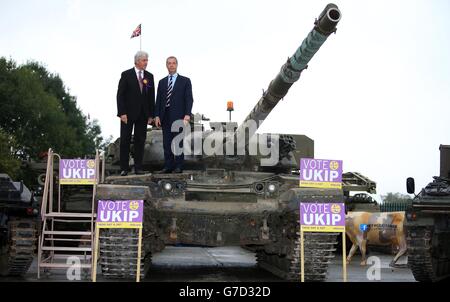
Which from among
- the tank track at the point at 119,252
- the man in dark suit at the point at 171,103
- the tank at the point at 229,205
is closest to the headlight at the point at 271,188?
the tank at the point at 229,205

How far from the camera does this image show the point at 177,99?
40.8 feet

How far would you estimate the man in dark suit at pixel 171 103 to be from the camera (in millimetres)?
12438

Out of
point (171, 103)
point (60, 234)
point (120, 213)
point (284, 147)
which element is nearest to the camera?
point (120, 213)

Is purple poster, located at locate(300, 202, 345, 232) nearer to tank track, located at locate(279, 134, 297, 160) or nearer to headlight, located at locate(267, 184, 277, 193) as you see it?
headlight, located at locate(267, 184, 277, 193)

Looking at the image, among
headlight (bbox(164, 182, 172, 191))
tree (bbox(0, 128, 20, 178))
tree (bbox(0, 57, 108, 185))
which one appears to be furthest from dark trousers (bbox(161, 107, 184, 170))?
tree (bbox(0, 57, 108, 185))

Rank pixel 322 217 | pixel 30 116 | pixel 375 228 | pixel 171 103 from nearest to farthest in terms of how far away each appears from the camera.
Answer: pixel 322 217, pixel 171 103, pixel 375 228, pixel 30 116

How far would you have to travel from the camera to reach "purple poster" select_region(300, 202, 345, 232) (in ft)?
34.3

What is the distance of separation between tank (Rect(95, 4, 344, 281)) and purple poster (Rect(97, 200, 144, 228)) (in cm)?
16

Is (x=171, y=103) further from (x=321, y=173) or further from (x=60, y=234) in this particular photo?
(x=60, y=234)

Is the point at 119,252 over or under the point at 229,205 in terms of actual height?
under

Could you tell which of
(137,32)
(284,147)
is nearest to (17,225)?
(284,147)

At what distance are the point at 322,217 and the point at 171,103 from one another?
3322 mm

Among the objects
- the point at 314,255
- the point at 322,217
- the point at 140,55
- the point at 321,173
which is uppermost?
the point at 140,55

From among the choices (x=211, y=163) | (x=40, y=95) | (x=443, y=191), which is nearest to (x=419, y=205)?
(x=443, y=191)
